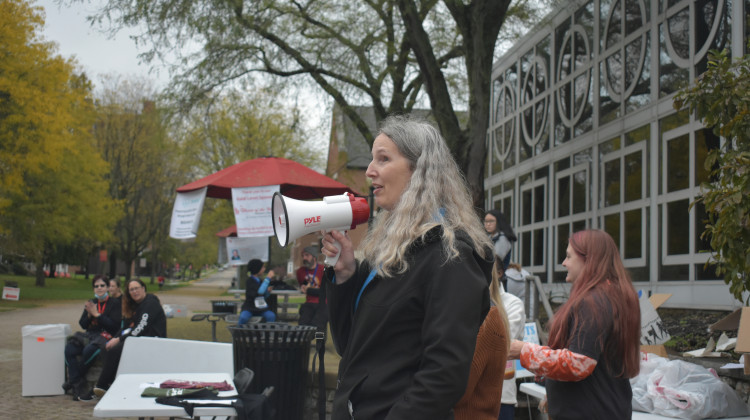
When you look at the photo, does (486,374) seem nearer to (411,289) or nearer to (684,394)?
(411,289)

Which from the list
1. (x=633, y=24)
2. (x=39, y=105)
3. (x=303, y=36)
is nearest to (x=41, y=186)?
(x=39, y=105)

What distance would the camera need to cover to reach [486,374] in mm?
2268

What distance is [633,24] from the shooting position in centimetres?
1281

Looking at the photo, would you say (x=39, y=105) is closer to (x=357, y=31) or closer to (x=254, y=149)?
(x=357, y=31)

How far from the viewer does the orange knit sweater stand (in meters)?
2.17

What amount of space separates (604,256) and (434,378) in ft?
5.69

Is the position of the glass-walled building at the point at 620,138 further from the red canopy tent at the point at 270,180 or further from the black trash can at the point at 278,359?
the red canopy tent at the point at 270,180

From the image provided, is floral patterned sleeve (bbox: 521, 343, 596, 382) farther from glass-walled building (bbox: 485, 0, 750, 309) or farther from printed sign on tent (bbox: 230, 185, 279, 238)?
printed sign on tent (bbox: 230, 185, 279, 238)

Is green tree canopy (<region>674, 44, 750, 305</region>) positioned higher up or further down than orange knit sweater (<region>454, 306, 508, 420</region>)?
higher up

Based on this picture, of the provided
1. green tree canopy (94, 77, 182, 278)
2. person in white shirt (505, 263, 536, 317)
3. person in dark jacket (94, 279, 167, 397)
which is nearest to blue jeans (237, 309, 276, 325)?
person in dark jacket (94, 279, 167, 397)

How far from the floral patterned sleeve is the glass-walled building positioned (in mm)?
4825

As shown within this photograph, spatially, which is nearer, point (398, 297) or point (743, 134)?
point (398, 297)

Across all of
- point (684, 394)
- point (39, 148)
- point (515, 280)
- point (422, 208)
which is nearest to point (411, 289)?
point (422, 208)

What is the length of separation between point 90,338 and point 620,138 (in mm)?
9663
